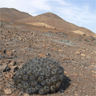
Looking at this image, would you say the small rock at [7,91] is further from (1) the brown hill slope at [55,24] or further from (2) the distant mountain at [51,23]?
(1) the brown hill slope at [55,24]

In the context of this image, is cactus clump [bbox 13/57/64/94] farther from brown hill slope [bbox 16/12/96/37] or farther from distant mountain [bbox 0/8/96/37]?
brown hill slope [bbox 16/12/96/37]

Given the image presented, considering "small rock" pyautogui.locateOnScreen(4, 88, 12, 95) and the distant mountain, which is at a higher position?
the distant mountain

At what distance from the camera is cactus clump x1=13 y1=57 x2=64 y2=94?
13.3 feet

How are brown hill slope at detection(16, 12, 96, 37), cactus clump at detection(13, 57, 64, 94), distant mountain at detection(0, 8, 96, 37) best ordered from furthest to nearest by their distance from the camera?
distant mountain at detection(0, 8, 96, 37)
brown hill slope at detection(16, 12, 96, 37)
cactus clump at detection(13, 57, 64, 94)

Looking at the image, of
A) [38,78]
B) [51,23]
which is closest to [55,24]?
[51,23]

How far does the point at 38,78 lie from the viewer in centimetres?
412

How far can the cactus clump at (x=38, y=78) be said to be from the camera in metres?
4.05

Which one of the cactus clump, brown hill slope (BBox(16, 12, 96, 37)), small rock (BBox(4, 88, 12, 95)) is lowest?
small rock (BBox(4, 88, 12, 95))

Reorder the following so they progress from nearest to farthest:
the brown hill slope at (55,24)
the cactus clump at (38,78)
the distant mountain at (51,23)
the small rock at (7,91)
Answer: the small rock at (7,91) < the cactus clump at (38,78) < the brown hill slope at (55,24) < the distant mountain at (51,23)

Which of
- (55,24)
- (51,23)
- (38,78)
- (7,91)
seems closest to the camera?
(7,91)

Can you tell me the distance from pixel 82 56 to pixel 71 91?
17.6ft

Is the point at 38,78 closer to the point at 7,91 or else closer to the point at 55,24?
the point at 7,91

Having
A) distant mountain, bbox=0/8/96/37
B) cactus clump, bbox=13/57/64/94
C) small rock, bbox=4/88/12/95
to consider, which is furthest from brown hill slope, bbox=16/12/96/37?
small rock, bbox=4/88/12/95

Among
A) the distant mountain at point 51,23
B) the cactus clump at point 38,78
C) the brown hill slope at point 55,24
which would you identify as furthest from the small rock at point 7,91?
the brown hill slope at point 55,24
